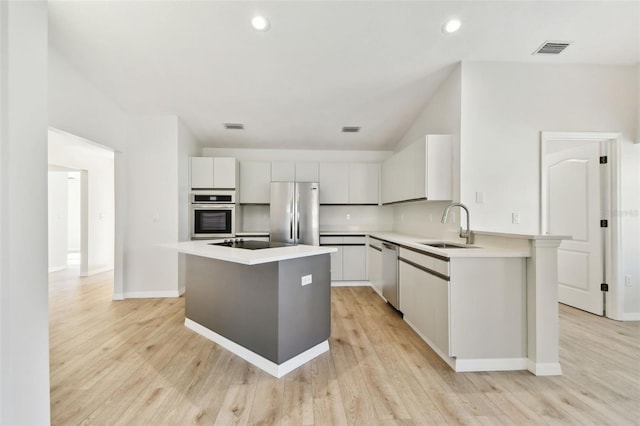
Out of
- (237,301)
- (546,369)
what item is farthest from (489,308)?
(237,301)

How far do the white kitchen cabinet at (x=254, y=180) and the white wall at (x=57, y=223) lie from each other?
446 cm

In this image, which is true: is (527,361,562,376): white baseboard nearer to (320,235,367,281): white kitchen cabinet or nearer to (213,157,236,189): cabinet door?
(320,235,367,281): white kitchen cabinet

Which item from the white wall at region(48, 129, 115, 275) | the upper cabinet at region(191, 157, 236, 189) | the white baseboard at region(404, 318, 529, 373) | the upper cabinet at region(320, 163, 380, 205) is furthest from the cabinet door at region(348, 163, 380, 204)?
the white wall at region(48, 129, 115, 275)

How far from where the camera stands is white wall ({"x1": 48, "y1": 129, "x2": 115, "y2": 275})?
491cm

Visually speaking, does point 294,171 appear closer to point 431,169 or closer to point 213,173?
point 213,173

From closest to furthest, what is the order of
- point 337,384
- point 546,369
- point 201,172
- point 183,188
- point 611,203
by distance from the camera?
point 337,384 < point 546,369 < point 611,203 < point 183,188 < point 201,172

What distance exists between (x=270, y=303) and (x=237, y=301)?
0.43 meters

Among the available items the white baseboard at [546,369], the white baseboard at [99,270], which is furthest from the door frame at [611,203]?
the white baseboard at [99,270]

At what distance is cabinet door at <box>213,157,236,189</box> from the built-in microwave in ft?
0.43

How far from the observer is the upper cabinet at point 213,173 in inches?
168

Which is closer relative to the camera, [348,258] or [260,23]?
[260,23]

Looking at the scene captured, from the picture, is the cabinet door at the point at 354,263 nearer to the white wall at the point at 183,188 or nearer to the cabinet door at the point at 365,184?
the cabinet door at the point at 365,184

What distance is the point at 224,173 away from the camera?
428cm

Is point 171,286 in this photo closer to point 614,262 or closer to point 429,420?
point 429,420
